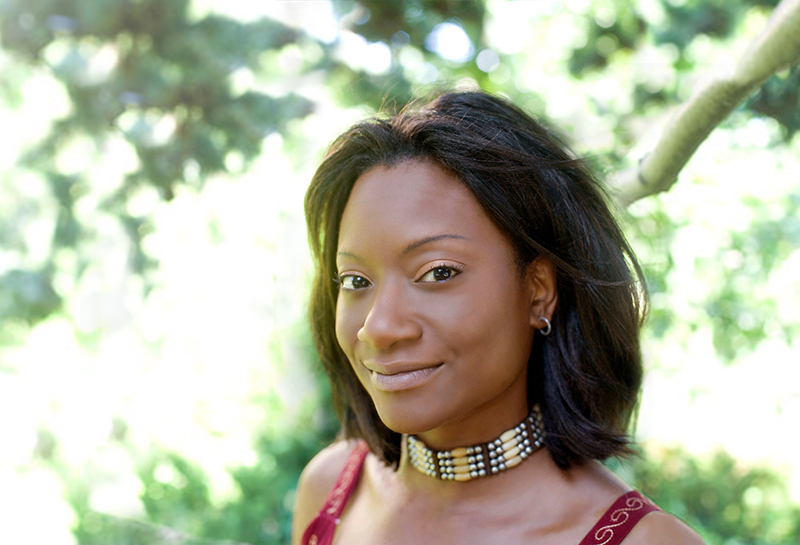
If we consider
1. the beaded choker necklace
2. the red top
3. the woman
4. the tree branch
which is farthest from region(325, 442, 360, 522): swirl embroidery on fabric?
the tree branch

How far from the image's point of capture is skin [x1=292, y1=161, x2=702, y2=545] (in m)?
1.11

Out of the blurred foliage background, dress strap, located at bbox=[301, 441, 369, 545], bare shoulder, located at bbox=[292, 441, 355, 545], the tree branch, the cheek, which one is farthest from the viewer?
the blurred foliage background

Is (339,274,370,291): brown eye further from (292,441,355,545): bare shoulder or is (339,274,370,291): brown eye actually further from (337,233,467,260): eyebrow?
(292,441,355,545): bare shoulder

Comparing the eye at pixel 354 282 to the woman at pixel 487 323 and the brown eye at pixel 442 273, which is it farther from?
the brown eye at pixel 442 273

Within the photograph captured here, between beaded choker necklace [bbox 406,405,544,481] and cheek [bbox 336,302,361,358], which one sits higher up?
cheek [bbox 336,302,361,358]

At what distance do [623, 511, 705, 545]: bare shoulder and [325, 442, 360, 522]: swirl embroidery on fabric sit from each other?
0.59 meters

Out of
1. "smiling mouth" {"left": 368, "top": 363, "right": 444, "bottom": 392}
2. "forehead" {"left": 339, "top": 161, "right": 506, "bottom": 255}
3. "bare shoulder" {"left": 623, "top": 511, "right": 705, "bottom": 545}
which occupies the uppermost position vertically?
"forehead" {"left": 339, "top": 161, "right": 506, "bottom": 255}

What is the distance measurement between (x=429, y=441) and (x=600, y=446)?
0.28 m

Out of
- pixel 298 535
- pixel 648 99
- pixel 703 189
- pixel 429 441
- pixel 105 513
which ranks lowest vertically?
pixel 105 513

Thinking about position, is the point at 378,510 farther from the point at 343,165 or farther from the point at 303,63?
the point at 303,63

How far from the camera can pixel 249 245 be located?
2959 millimetres

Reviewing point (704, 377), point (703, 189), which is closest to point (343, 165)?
point (703, 189)

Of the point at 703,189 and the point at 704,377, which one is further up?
the point at 703,189

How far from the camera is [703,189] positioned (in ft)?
7.15
